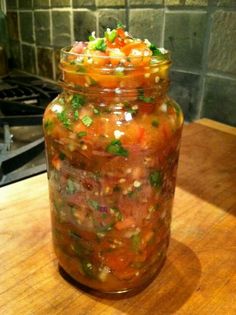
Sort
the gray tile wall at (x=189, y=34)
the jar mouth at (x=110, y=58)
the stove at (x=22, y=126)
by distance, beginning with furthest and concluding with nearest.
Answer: the gray tile wall at (x=189, y=34) < the stove at (x=22, y=126) < the jar mouth at (x=110, y=58)

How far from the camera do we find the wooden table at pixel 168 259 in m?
0.37

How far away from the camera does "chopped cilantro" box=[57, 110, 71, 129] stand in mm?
339

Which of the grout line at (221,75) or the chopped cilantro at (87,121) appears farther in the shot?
the grout line at (221,75)

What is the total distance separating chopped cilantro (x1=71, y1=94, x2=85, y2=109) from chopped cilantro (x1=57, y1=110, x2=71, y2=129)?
1cm

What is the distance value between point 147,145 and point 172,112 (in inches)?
2.5

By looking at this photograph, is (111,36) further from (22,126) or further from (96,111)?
(22,126)

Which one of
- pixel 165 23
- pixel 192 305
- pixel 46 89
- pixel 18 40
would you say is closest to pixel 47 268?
pixel 192 305

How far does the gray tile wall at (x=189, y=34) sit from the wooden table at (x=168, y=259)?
337 mm

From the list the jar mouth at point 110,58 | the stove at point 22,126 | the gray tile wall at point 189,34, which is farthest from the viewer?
the gray tile wall at point 189,34

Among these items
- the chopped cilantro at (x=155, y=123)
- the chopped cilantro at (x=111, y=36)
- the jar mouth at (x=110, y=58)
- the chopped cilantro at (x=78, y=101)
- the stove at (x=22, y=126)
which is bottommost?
the stove at (x=22, y=126)

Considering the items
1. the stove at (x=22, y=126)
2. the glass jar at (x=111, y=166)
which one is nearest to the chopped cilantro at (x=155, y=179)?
the glass jar at (x=111, y=166)

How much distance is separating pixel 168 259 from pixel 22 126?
2.22 ft

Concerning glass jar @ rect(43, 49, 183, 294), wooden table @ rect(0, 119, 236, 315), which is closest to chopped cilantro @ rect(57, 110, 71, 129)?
glass jar @ rect(43, 49, 183, 294)

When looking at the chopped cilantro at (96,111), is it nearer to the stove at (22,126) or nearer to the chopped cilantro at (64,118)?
the chopped cilantro at (64,118)
